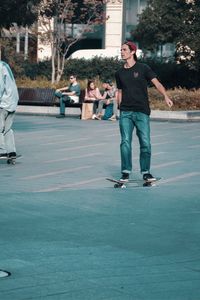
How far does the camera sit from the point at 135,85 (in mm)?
13500

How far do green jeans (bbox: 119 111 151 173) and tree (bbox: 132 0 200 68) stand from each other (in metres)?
26.5

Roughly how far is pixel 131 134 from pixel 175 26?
94.5 ft

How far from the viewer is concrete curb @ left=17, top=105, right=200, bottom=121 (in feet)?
98.7

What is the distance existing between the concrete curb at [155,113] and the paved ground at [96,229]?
11.4m

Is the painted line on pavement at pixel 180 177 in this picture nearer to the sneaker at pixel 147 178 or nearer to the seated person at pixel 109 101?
the sneaker at pixel 147 178

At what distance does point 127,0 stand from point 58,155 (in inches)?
1888

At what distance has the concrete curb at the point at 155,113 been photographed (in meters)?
30.1

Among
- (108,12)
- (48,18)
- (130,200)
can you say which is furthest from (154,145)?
(108,12)

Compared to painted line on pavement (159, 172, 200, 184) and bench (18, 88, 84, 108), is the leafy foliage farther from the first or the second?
painted line on pavement (159, 172, 200, 184)

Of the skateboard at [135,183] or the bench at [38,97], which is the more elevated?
the skateboard at [135,183]

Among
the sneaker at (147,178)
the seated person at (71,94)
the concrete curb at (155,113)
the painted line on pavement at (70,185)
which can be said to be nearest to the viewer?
the painted line on pavement at (70,185)

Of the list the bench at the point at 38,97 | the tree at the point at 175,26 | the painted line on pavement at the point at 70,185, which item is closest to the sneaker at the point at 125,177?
the painted line on pavement at the point at 70,185

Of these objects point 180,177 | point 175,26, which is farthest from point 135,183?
point 175,26

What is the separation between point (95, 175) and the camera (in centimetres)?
1498
